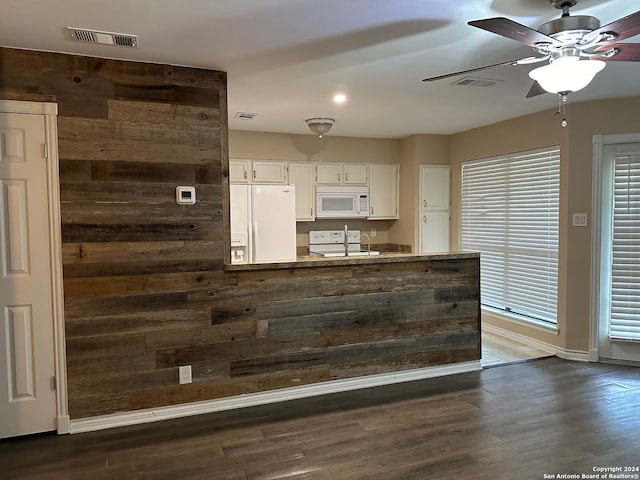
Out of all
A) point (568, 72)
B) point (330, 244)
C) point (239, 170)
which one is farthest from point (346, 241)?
point (568, 72)

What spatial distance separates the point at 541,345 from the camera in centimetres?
461

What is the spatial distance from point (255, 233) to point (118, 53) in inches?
96.7

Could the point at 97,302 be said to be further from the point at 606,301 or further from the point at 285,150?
the point at 606,301

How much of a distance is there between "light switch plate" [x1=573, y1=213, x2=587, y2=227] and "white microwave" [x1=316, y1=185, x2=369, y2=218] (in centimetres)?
253

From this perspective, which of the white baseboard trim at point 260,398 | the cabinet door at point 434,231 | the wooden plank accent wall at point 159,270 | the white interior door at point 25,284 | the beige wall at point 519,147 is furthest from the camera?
the cabinet door at point 434,231

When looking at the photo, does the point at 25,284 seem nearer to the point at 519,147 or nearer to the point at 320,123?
the point at 320,123

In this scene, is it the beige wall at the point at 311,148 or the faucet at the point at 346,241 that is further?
the faucet at the point at 346,241

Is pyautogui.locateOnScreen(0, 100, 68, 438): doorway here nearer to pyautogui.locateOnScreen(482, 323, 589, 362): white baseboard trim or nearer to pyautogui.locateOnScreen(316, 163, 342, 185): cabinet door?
pyautogui.locateOnScreen(316, 163, 342, 185): cabinet door

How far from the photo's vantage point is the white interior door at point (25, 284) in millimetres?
2754

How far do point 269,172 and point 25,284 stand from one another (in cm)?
314

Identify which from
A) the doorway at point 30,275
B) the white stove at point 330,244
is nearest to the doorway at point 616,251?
the white stove at point 330,244

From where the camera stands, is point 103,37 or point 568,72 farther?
point 103,37

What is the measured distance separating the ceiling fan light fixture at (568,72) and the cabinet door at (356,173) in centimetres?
377

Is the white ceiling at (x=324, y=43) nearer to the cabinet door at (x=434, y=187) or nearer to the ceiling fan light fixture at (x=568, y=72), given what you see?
the ceiling fan light fixture at (x=568, y=72)
